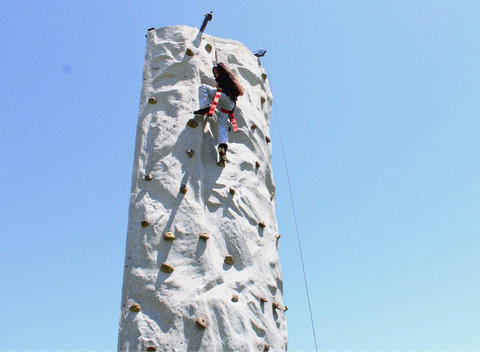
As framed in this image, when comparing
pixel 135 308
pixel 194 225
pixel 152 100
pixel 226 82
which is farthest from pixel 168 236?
pixel 226 82

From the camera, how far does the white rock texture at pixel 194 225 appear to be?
3.60 meters

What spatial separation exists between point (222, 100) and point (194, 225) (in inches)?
56.3

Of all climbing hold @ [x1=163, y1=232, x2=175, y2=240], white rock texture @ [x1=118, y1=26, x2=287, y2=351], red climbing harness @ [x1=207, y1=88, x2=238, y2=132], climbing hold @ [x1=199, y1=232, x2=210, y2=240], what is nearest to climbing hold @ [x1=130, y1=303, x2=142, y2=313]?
white rock texture @ [x1=118, y1=26, x2=287, y2=351]

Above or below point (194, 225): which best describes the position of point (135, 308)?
below

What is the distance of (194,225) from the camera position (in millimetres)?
4059

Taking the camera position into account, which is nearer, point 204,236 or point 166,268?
point 166,268

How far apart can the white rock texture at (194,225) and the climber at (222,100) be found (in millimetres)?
91

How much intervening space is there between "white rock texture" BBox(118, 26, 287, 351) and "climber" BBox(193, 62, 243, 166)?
0.30 feet

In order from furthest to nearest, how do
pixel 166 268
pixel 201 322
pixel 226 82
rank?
1. pixel 226 82
2. pixel 166 268
3. pixel 201 322

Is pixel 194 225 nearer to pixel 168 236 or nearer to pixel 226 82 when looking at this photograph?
pixel 168 236

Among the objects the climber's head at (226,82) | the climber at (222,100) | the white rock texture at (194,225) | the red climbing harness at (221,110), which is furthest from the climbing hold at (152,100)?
the climber's head at (226,82)

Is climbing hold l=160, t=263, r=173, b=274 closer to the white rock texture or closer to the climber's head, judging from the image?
the white rock texture

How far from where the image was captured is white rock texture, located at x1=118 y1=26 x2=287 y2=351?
3598 millimetres

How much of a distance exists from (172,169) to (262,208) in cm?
105
